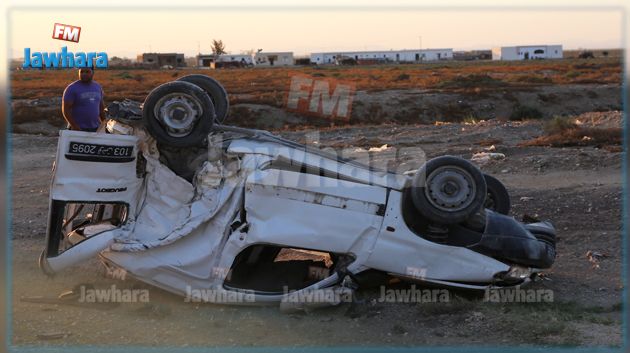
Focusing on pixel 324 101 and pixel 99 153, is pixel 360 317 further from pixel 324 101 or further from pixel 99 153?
pixel 324 101

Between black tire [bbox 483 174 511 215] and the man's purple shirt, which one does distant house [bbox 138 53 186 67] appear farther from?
black tire [bbox 483 174 511 215]

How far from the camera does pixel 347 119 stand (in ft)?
103

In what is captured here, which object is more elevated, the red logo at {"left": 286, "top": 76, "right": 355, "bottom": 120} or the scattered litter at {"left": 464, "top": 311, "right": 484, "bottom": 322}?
the red logo at {"left": 286, "top": 76, "right": 355, "bottom": 120}

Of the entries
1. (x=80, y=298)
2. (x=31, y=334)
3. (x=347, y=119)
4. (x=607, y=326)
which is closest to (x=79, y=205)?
(x=80, y=298)

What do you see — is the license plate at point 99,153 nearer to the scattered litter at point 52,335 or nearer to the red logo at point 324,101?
the scattered litter at point 52,335

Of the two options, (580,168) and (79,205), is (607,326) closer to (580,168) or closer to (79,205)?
(79,205)

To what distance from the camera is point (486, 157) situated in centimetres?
1333

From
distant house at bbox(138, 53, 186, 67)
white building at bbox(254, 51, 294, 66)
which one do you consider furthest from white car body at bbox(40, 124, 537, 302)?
white building at bbox(254, 51, 294, 66)

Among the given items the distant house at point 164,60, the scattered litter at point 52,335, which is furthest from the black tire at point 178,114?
the distant house at point 164,60

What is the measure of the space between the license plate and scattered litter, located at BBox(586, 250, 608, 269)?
452 cm

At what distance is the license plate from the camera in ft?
19.0

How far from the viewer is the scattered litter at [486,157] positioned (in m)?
13.2

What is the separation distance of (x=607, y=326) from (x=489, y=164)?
741 centimetres

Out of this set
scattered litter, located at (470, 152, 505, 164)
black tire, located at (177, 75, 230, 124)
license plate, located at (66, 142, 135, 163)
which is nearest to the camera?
license plate, located at (66, 142, 135, 163)
